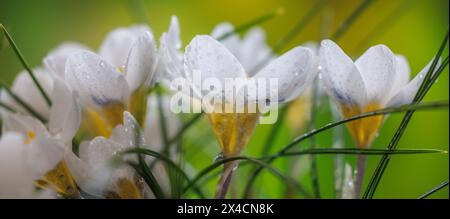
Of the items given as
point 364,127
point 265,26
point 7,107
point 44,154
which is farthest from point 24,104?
point 265,26

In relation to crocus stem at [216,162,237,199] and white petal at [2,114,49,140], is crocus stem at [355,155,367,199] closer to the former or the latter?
crocus stem at [216,162,237,199]

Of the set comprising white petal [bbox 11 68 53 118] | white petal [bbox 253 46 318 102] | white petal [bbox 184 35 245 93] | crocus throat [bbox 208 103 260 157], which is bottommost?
crocus throat [bbox 208 103 260 157]

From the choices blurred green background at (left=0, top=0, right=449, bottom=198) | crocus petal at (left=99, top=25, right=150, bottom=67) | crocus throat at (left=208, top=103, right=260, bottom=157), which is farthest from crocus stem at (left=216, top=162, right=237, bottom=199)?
blurred green background at (left=0, top=0, right=449, bottom=198)

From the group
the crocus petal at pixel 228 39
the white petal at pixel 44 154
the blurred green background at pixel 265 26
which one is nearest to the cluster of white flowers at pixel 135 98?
the white petal at pixel 44 154

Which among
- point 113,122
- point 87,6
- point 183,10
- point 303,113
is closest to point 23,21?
point 87,6

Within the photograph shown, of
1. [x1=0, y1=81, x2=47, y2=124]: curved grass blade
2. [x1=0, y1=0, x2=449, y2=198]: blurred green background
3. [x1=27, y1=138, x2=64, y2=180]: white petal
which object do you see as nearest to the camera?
[x1=27, y1=138, x2=64, y2=180]: white petal

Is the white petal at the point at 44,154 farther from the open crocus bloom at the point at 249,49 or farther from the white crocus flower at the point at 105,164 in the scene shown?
the open crocus bloom at the point at 249,49

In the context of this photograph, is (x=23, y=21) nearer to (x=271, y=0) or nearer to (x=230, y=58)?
(x=271, y=0)
